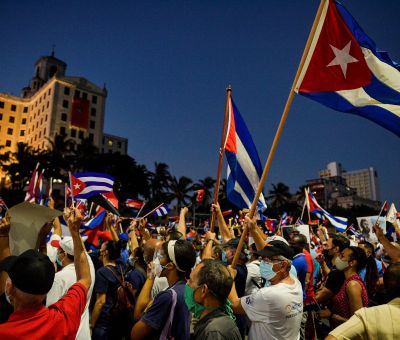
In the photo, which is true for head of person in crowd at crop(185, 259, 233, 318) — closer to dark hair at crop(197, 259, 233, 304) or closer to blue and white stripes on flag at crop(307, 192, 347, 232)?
dark hair at crop(197, 259, 233, 304)

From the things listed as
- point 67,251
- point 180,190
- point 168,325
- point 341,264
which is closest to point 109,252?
point 67,251

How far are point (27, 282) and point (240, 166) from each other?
4.71 metres

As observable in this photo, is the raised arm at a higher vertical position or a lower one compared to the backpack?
higher

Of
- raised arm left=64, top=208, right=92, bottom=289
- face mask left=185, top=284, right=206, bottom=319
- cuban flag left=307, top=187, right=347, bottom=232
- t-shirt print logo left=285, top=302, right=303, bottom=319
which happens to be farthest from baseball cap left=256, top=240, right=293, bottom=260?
cuban flag left=307, top=187, right=347, bottom=232

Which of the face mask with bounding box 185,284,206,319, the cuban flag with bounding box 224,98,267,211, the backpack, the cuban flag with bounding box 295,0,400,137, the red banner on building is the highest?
the red banner on building

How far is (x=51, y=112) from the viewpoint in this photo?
76.4m

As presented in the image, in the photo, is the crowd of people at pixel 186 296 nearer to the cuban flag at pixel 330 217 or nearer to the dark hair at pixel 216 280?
the dark hair at pixel 216 280

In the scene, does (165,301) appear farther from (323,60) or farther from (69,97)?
(69,97)

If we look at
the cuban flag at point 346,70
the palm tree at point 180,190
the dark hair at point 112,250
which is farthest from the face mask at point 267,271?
the palm tree at point 180,190

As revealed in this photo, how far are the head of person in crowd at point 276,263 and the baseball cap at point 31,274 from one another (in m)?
2.19

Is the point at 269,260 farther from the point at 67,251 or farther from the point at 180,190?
the point at 180,190

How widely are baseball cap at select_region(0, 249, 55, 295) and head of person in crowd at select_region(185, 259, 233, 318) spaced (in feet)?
3.99

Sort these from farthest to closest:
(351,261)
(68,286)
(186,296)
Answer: (351,261)
(68,286)
(186,296)

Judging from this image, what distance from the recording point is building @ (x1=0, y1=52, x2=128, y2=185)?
7819 centimetres
